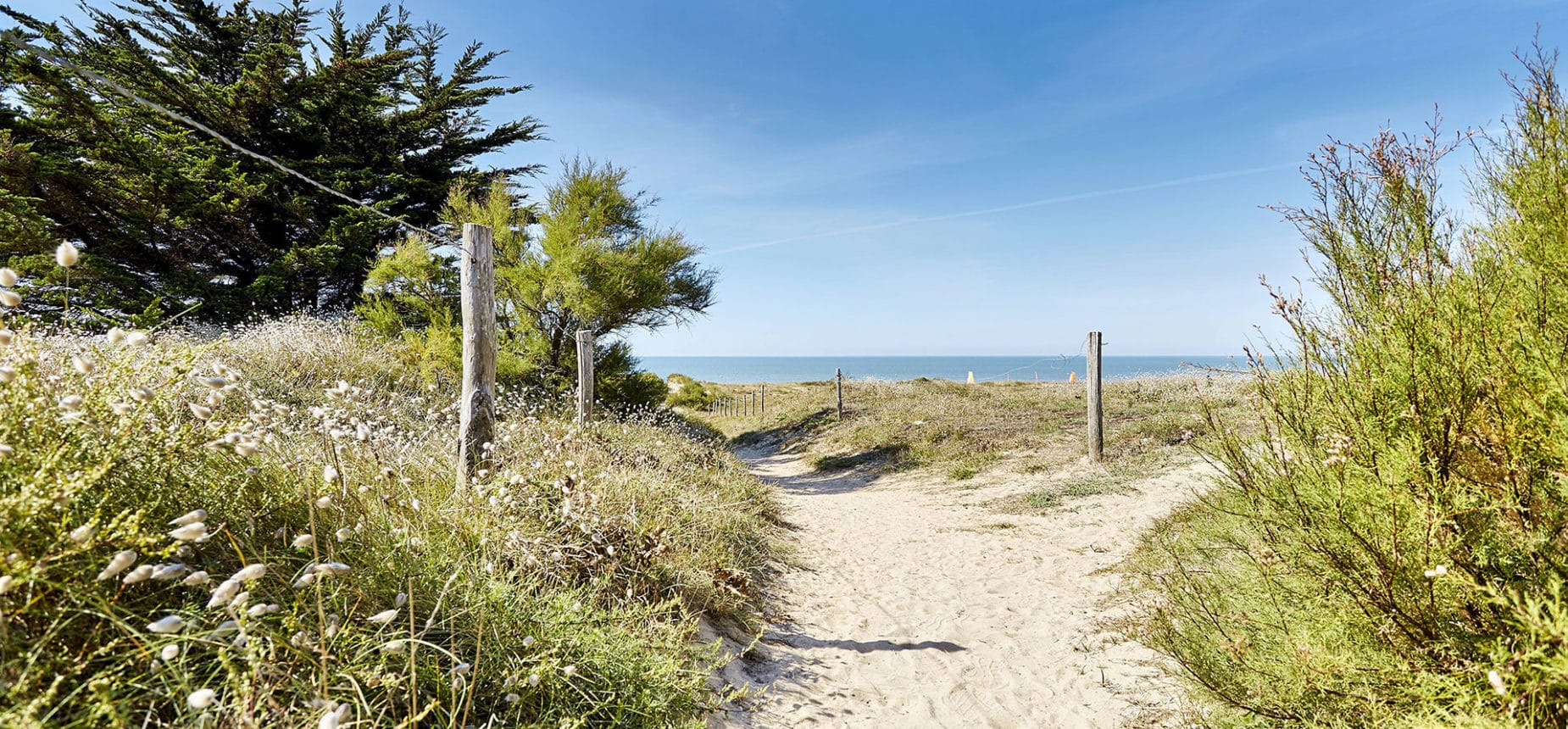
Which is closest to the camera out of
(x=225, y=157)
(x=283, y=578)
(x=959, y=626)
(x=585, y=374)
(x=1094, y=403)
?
(x=283, y=578)

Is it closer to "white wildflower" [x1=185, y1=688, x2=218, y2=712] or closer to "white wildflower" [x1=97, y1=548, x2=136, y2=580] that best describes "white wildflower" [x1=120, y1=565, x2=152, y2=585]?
"white wildflower" [x1=97, y1=548, x2=136, y2=580]

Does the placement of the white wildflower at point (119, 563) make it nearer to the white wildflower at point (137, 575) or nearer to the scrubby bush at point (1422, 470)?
the white wildflower at point (137, 575)

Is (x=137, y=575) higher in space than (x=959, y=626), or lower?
higher

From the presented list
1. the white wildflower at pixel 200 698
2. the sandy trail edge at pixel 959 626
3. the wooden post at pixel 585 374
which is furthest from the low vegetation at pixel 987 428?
the white wildflower at pixel 200 698

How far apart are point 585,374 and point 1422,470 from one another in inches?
373

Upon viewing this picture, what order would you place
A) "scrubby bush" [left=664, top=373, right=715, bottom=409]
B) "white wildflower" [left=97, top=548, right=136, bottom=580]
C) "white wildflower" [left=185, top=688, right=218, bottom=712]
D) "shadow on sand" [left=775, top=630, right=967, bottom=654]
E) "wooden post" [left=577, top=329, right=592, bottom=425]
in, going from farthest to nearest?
1. "scrubby bush" [left=664, top=373, right=715, bottom=409]
2. "wooden post" [left=577, top=329, right=592, bottom=425]
3. "shadow on sand" [left=775, top=630, right=967, bottom=654]
4. "white wildflower" [left=97, top=548, right=136, bottom=580]
5. "white wildflower" [left=185, top=688, right=218, bottom=712]

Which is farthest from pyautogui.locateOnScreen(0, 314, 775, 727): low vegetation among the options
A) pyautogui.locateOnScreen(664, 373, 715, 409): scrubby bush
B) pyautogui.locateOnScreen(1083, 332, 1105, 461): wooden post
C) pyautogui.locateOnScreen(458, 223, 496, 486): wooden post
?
pyautogui.locateOnScreen(664, 373, 715, 409): scrubby bush

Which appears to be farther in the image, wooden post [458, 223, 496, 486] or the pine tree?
the pine tree

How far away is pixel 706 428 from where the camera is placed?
58.2 ft

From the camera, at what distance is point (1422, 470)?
198 centimetres

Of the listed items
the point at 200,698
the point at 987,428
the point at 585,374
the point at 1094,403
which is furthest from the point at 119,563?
the point at 987,428

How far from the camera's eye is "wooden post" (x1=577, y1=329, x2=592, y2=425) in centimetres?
931

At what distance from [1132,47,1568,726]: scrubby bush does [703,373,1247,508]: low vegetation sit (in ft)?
15.9

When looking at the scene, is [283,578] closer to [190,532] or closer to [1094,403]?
[190,532]
